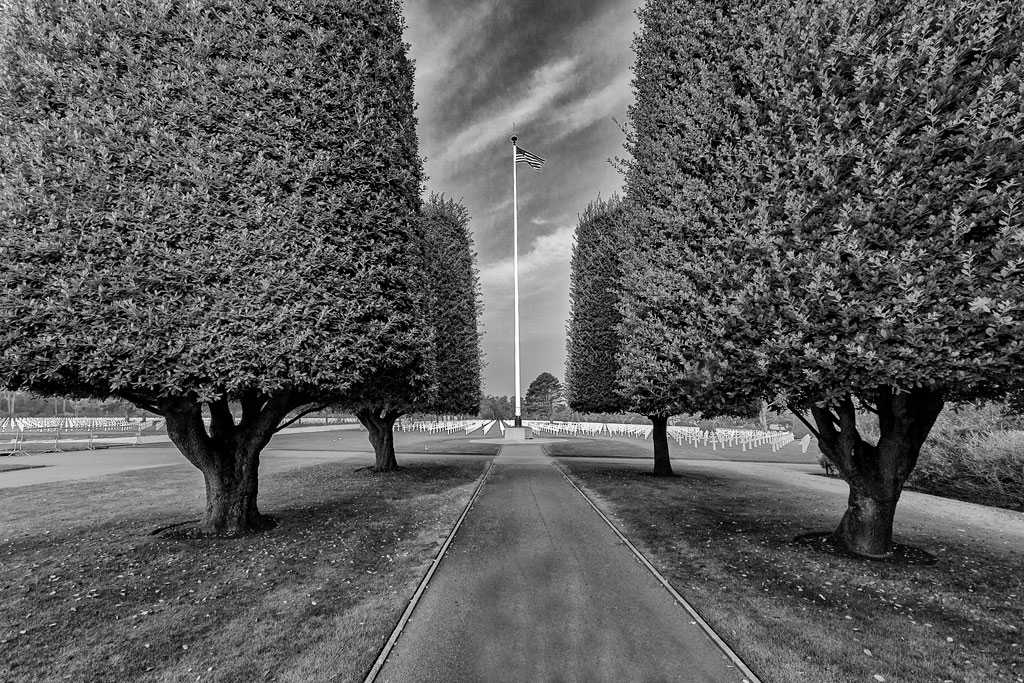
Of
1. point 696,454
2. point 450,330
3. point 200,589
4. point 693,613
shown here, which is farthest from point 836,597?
point 696,454

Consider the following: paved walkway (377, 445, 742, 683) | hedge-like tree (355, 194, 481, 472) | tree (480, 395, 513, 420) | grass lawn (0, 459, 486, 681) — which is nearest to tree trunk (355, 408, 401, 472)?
hedge-like tree (355, 194, 481, 472)

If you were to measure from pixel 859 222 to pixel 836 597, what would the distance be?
14.9ft

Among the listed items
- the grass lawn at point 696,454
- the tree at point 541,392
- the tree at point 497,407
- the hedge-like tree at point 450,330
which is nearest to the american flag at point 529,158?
the hedge-like tree at point 450,330

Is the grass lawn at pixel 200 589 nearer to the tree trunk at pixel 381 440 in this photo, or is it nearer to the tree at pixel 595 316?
the tree trunk at pixel 381 440

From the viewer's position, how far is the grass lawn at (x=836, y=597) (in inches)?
161

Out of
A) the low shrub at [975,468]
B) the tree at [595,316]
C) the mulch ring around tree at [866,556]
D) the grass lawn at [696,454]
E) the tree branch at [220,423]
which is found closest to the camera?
the mulch ring around tree at [866,556]

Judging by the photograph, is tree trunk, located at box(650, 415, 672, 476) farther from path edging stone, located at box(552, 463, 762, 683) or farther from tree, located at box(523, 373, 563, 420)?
tree, located at box(523, 373, 563, 420)

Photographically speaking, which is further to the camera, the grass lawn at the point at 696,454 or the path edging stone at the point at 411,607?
the grass lawn at the point at 696,454

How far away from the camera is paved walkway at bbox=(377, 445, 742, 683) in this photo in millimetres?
3959

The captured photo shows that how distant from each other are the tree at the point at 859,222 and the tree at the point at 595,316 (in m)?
9.32

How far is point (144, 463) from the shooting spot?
1961 cm

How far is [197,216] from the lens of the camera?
6738mm

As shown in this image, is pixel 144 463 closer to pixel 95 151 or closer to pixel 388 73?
pixel 95 151

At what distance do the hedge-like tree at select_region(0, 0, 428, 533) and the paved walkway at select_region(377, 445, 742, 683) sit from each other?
3.55 metres
